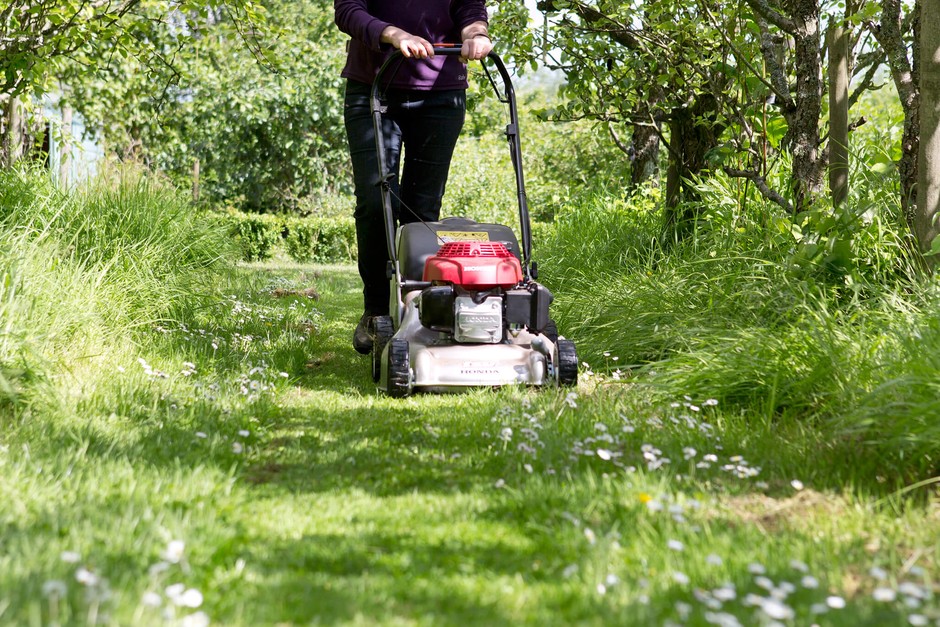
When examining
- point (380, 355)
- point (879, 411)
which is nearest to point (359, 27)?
point (380, 355)

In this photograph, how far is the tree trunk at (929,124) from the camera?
3408 millimetres

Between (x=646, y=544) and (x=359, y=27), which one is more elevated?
(x=359, y=27)

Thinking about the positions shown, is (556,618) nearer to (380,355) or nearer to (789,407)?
(789,407)

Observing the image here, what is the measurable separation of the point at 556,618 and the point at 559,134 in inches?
748

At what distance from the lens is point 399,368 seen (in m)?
3.45

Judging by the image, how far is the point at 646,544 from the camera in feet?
6.25

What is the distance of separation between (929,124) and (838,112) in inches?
33.2

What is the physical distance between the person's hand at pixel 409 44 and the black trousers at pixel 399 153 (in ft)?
1.38

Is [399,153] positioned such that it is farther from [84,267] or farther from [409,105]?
[84,267]

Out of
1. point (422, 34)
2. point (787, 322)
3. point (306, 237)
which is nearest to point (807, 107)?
point (787, 322)

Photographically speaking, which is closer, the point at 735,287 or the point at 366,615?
the point at 366,615

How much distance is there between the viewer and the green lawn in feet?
5.32

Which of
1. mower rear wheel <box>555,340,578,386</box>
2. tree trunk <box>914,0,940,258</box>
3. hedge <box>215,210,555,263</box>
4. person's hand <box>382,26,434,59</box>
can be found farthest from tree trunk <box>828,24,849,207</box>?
hedge <box>215,210,555,263</box>

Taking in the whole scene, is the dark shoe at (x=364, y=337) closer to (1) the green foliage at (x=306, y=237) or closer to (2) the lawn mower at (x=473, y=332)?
(2) the lawn mower at (x=473, y=332)
